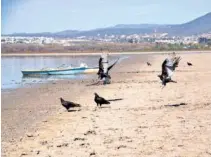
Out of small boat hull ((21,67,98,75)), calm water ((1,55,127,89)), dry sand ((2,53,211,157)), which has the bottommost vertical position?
calm water ((1,55,127,89))

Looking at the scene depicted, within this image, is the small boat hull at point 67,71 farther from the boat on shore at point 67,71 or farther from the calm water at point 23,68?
the calm water at point 23,68

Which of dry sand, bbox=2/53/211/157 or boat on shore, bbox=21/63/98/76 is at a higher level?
dry sand, bbox=2/53/211/157

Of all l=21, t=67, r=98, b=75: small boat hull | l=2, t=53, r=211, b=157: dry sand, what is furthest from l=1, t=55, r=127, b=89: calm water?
l=2, t=53, r=211, b=157: dry sand

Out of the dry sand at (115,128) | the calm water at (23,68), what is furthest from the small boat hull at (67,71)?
the dry sand at (115,128)

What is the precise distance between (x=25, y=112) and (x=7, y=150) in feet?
20.9

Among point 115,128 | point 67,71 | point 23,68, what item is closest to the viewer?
point 115,128

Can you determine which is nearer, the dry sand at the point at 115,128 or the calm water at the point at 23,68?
the dry sand at the point at 115,128

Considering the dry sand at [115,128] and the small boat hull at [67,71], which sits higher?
the dry sand at [115,128]

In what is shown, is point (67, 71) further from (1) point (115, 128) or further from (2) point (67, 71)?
(1) point (115, 128)

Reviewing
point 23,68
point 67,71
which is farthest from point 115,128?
point 23,68

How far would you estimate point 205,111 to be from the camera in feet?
43.3

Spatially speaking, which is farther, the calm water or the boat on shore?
the boat on shore

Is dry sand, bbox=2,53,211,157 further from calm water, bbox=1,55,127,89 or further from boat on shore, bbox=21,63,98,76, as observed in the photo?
boat on shore, bbox=21,63,98,76

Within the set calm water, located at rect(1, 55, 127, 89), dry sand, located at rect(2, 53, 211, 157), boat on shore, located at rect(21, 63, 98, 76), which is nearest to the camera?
dry sand, located at rect(2, 53, 211, 157)
